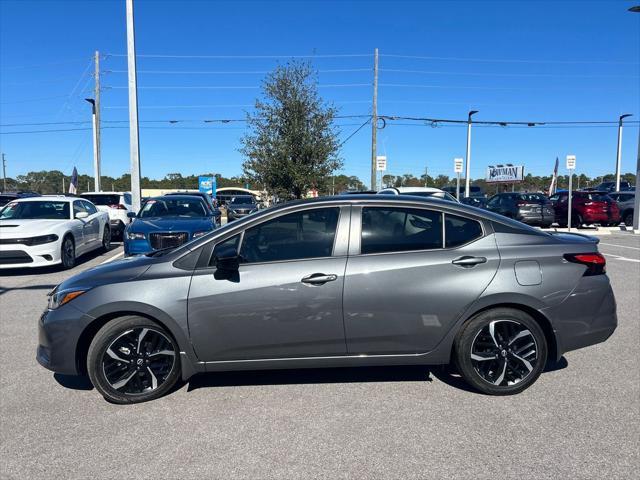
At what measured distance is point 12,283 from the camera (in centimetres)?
887

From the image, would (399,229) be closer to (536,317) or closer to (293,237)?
(293,237)

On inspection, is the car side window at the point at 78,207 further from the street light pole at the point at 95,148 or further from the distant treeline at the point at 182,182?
the distant treeline at the point at 182,182

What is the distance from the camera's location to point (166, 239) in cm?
888

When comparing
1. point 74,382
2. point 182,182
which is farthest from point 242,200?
point 182,182

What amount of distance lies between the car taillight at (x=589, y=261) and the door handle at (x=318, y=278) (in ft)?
6.34

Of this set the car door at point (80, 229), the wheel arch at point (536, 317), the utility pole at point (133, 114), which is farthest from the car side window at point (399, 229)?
the utility pole at point (133, 114)

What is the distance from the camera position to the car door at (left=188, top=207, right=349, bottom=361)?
12.1ft

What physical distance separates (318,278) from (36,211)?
378 inches

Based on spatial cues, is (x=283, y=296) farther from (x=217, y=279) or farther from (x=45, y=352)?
(x=45, y=352)

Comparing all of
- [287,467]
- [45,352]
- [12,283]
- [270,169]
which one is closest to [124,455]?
[287,467]

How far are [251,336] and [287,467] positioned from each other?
105cm

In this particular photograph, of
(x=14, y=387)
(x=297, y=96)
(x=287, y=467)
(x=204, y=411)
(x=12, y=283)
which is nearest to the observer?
(x=287, y=467)

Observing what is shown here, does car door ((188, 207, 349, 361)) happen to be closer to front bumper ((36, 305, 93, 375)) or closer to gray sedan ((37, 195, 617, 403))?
gray sedan ((37, 195, 617, 403))

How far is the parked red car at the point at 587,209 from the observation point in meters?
20.6
